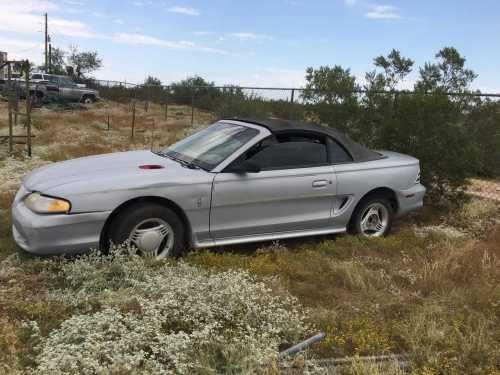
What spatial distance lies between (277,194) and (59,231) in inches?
80.3

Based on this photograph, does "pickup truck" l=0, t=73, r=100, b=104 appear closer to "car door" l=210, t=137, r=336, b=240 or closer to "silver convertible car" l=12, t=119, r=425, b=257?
"silver convertible car" l=12, t=119, r=425, b=257

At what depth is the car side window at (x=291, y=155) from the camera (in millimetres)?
4730

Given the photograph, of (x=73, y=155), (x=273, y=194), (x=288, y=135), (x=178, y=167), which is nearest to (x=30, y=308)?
(x=178, y=167)

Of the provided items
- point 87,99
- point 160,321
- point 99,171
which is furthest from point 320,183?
point 87,99

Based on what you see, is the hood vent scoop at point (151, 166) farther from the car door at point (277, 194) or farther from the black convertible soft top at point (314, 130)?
the black convertible soft top at point (314, 130)

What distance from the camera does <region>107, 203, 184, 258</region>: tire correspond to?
4066 mm

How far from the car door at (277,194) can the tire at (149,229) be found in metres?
0.37

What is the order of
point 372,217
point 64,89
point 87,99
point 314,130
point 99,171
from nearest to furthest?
point 99,171, point 314,130, point 372,217, point 64,89, point 87,99

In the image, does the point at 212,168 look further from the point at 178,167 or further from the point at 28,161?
the point at 28,161

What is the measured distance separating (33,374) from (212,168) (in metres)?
2.42

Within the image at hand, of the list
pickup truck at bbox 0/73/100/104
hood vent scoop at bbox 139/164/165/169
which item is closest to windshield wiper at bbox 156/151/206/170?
hood vent scoop at bbox 139/164/165/169

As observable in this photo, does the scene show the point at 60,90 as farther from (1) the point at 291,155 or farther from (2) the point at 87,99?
(1) the point at 291,155

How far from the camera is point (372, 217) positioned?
554 cm

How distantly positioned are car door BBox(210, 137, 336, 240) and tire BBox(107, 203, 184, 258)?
37 centimetres
